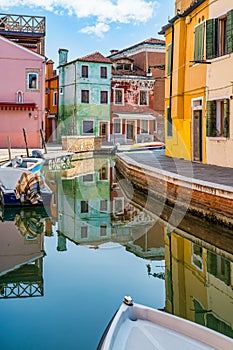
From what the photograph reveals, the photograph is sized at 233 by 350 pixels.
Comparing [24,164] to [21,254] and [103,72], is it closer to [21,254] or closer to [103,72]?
[21,254]

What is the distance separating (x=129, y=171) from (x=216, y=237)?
8.24m

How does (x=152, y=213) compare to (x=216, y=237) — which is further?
(x=152, y=213)

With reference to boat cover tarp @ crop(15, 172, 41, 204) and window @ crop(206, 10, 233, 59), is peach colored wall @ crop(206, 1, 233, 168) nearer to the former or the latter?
window @ crop(206, 10, 233, 59)

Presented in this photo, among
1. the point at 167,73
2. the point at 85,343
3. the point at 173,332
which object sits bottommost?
the point at 85,343

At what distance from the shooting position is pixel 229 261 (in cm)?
744

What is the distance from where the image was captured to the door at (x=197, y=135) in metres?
15.5

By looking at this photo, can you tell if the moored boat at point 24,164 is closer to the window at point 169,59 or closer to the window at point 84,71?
the window at point 169,59

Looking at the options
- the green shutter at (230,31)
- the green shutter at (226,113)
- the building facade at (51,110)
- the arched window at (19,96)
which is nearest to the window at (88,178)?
the green shutter at (226,113)

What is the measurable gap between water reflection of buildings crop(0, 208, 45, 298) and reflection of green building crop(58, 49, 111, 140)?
25090 millimetres

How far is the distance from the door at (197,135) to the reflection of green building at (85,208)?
3281mm

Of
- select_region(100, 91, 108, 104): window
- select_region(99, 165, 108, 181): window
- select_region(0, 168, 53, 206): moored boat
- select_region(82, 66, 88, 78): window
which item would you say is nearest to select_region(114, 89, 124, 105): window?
select_region(100, 91, 108, 104): window

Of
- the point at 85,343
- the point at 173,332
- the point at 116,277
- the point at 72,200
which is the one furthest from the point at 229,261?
the point at 72,200

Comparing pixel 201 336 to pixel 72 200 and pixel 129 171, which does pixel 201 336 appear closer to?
pixel 72 200

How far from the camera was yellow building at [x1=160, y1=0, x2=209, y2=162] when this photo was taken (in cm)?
1465
